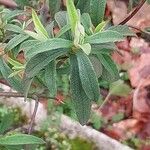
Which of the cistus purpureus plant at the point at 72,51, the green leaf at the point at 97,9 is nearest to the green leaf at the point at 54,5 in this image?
the cistus purpureus plant at the point at 72,51

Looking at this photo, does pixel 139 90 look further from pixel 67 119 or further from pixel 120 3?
pixel 120 3

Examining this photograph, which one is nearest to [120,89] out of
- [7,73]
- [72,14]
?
[7,73]

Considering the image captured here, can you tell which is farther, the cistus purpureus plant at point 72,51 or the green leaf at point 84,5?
the green leaf at point 84,5

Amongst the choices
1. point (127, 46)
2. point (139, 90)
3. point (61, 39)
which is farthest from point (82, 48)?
point (127, 46)

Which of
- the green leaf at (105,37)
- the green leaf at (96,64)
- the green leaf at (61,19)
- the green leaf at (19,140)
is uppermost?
the green leaf at (61,19)

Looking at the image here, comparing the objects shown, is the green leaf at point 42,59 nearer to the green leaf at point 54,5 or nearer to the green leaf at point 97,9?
the green leaf at point 97,9

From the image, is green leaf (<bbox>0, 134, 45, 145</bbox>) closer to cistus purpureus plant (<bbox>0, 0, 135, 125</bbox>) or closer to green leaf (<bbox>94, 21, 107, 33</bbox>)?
cistus purpureus plant (<bbox>0, 0, 135, 125</bbox>)

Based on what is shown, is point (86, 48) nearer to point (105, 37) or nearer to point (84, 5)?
point (105, 37)
